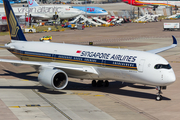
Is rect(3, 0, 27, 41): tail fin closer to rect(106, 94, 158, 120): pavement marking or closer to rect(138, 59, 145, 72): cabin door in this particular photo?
rect(106, 94, 158, 120): pavement marking

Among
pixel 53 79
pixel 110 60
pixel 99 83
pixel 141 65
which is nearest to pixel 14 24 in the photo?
pixel 53 79

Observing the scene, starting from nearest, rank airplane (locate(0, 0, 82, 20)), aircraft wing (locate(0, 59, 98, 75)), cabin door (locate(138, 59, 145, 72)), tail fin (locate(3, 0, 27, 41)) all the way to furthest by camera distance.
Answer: cabin door (locate(138, 59, 145, 72)), aircraft wing (locate(0, 59, 98, 75)), tail fin (locate(3, 0, 27, 41)), airplane (locate(0, 0, 82, 20))

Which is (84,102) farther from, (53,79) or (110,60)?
(110,60)

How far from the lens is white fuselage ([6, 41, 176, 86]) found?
28142mm

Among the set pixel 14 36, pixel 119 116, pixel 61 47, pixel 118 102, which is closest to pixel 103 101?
pixel 118 102

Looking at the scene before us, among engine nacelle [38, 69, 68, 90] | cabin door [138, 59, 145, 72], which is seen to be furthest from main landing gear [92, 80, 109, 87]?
cabin door [138, 59, 145, 72]

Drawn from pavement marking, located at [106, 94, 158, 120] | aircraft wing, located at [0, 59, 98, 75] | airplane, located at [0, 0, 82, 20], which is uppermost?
airplane, located at [0, 0, 82, 20]

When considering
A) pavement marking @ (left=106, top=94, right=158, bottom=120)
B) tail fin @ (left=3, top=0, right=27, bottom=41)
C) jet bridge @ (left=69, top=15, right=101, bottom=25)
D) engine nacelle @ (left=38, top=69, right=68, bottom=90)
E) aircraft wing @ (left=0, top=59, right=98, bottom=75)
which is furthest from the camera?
jet bridge @ (left=69, top=15, right=101, bottom=25)

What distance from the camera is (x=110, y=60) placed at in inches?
1199

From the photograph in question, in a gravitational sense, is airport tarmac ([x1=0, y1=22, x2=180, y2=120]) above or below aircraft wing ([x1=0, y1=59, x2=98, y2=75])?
below

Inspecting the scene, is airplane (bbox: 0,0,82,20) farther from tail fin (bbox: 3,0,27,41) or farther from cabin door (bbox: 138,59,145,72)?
cabin door (bbox: 138,59,145,72)

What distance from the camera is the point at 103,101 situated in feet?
94.5

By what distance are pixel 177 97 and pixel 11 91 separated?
662 inches

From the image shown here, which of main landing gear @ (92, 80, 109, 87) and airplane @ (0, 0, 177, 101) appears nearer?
airplane @ (0, 0, 177, 101)
